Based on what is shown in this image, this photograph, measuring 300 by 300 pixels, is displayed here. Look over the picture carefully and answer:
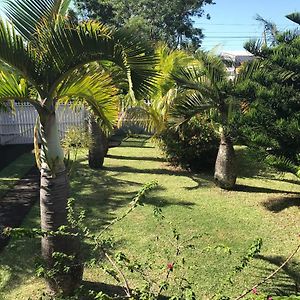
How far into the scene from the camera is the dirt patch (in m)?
6.44

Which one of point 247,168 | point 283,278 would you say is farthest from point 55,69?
point 247,168

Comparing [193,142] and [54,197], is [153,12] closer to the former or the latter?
[193,142]

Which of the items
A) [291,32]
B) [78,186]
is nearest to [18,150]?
[78,186]

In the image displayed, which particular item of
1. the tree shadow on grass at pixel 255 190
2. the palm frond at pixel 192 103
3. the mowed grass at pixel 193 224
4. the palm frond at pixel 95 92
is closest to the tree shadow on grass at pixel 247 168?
the mowed grass at pixel 193 224

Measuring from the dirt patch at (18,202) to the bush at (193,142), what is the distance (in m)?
3.33

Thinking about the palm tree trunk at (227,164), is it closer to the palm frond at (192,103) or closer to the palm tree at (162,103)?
the palm frond at (192,103)

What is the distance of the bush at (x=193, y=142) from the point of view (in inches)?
380

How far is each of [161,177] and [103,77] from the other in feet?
17.3

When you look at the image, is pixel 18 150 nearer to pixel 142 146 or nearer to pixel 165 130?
pixel 142 146

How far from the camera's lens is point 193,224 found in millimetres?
6328

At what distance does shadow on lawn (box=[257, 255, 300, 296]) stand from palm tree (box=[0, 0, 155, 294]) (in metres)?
2.18

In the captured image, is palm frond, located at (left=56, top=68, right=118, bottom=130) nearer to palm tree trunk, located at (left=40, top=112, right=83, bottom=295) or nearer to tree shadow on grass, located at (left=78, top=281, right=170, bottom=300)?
palm tree trunk, located at (left=40, top=112, right=83, bottom=295)

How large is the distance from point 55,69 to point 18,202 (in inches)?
173

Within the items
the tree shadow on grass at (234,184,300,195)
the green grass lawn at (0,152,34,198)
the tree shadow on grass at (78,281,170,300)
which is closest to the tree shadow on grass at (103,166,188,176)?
the tree shadow on grass at (234,184,300,195)
